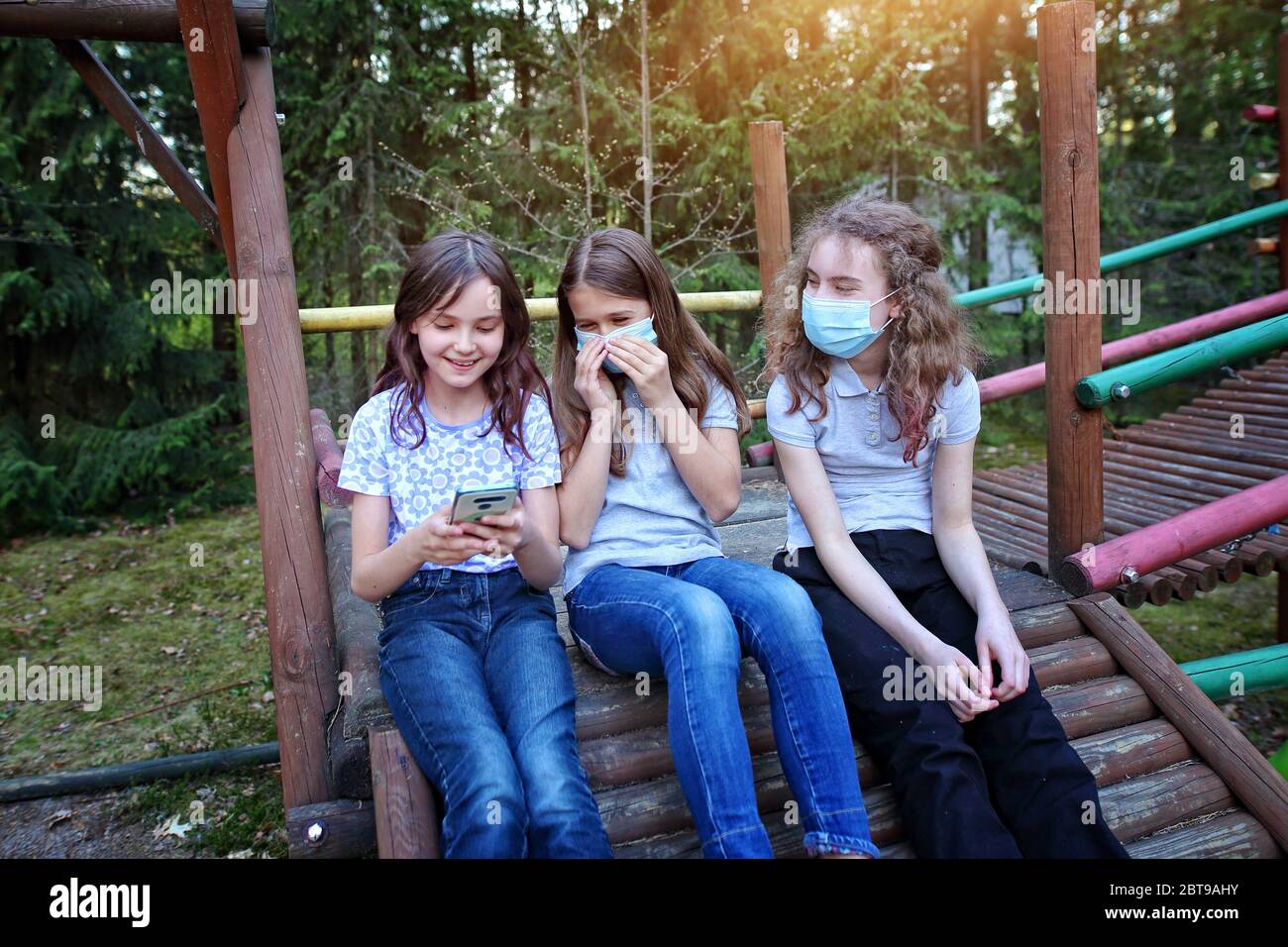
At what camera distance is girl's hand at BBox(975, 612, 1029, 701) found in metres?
2.11

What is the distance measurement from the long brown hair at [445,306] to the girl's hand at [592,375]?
0.43ft

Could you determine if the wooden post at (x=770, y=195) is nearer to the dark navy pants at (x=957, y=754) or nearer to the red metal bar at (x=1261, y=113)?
the dark navy pants at (x=957, y=754)

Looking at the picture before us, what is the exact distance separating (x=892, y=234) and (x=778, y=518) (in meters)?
1.72

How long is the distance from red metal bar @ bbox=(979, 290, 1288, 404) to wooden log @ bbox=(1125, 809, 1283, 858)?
2.17 metres

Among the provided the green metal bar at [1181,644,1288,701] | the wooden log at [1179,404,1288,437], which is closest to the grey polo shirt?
the green metal bar at [1181,644,1288,701]

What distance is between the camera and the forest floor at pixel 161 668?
3.65 metres

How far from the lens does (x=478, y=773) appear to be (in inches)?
70.9

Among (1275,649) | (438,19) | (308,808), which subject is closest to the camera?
(308,808)

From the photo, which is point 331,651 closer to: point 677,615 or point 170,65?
point 677,615

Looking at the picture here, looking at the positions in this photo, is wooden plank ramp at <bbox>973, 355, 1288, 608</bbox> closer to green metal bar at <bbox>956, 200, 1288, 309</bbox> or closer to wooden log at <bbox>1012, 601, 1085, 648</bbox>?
wooden log at <bbox>1012, 601, 1085, 648</bbox>

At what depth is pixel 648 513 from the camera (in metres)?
2.38

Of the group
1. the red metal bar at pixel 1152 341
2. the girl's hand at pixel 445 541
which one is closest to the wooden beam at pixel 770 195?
the red metal bar at pixel 1152 341

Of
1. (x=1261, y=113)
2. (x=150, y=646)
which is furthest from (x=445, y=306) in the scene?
(x=1261, y=113)

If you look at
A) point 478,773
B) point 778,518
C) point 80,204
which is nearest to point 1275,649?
point 778,518
